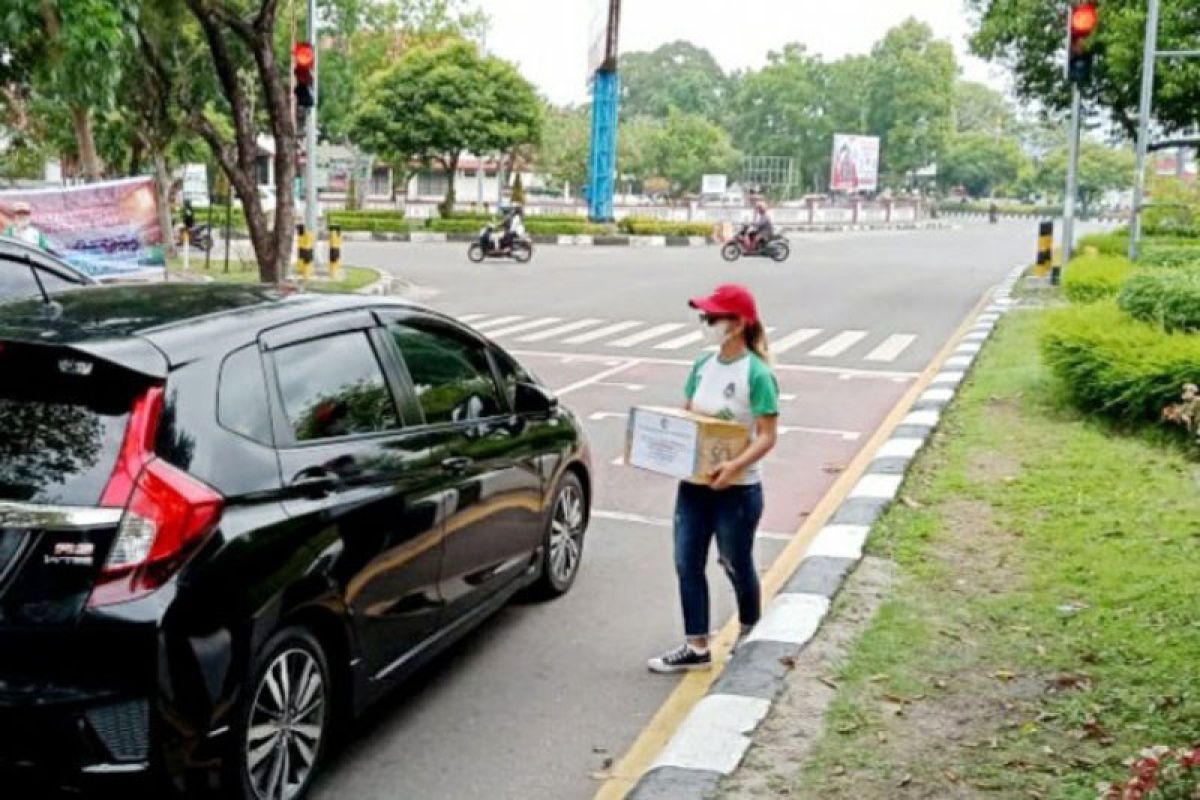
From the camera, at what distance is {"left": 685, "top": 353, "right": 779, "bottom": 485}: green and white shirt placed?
519 centimetres

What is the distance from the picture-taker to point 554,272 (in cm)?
2823

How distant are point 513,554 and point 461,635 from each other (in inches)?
21.6

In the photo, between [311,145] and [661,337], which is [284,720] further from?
[311,145]

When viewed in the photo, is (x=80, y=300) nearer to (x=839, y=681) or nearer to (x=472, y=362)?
(x=472, y=362)

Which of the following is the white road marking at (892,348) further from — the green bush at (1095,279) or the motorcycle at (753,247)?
the motorcycle at (753,247)

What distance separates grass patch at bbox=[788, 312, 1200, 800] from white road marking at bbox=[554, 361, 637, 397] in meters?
4.13

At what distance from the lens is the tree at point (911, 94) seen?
89250 millimetres

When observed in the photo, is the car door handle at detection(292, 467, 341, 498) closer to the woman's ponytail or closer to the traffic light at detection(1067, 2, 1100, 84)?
the woman's ponytail

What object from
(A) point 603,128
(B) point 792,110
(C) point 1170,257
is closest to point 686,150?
(B) point 792,110

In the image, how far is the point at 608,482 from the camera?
8.80m

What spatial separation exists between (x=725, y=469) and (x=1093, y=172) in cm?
10969

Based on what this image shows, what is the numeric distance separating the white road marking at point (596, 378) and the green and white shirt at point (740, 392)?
6.72 m

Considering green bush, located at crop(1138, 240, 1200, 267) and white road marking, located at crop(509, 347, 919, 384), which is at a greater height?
green bush, located at crop(1138, 240, 1200, 267)

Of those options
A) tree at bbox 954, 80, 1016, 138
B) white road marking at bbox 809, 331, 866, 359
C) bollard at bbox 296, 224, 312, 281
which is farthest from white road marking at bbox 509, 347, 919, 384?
tree at bbox 954, 80, 1016, 138
